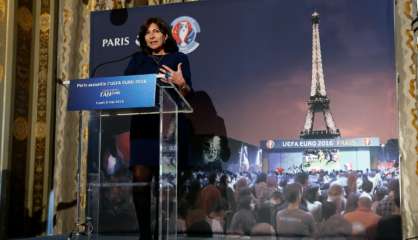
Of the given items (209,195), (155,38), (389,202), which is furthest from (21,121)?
(389,202)

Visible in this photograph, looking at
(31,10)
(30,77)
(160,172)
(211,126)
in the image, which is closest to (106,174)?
(160,172)

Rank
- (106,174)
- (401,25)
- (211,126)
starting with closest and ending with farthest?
(106,174)
(401,25)
(211,126)

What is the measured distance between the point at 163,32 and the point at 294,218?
2.04m

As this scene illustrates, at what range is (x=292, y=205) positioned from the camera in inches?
177

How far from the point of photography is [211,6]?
493 cm

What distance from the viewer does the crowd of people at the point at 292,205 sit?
4.27m

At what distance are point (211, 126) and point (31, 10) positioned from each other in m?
2.34

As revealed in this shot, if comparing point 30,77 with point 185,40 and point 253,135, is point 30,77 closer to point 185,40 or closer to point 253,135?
point 185,40

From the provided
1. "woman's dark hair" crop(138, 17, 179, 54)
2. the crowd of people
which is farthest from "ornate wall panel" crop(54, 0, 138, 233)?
the crowd of people

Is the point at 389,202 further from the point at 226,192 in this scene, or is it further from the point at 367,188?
the point at 226,192

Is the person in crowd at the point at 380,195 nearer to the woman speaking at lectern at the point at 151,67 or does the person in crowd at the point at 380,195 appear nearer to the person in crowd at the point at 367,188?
the person in crowd at the point at 367,188

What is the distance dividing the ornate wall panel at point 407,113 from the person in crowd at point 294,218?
0.74 metres

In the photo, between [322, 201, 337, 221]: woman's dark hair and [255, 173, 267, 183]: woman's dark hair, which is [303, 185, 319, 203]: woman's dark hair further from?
[255, 173, 267, 183]: woman's dark hair

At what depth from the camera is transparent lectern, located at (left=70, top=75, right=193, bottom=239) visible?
3.42 metres
